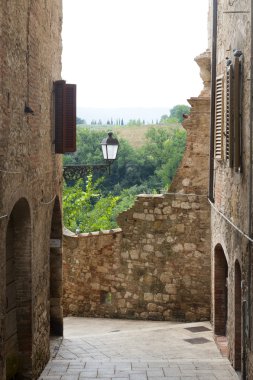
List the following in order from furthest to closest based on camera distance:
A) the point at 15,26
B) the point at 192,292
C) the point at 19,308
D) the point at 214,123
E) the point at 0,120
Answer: the point at 192,292
the point at 214,123
the point at 19,308
the point at 15,26
the point at 0,120

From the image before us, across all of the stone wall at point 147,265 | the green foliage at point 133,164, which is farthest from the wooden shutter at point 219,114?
the green foliage at point 133,164

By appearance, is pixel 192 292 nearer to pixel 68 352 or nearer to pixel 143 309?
pixel 143 309

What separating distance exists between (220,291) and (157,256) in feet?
7.02

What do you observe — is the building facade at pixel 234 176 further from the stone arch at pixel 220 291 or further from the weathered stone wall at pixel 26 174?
the weathered stone wall at pixel 26 174

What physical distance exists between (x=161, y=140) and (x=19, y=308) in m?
59.3

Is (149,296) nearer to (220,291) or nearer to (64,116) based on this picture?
(220,291)

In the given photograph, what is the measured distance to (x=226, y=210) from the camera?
31.9 ft

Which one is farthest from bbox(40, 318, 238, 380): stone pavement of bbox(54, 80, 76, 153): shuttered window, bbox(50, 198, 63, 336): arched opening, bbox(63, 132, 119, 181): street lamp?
bbox(54, 80, 76, 153): shuttered window

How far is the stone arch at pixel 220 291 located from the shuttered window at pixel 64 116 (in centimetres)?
320

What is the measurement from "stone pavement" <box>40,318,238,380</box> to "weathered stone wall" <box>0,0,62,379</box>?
0.68 metres

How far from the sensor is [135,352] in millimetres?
10492

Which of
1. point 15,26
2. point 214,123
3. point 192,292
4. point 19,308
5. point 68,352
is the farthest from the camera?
point 192,292

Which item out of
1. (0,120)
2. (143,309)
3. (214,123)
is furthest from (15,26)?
(143,309)

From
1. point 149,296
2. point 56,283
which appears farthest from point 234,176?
point 149,296
